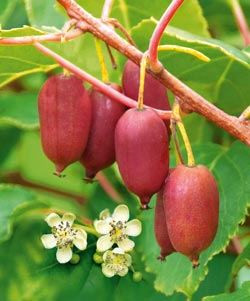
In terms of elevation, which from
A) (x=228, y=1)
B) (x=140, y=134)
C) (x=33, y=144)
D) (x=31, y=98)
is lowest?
(x=33, y=144)

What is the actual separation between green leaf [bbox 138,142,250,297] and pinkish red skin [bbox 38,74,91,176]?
22 cm

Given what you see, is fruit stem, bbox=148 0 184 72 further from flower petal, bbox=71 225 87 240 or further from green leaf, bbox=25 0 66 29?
green leaf, bbox=25 0 66 29

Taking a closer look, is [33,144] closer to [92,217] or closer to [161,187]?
[92,217]

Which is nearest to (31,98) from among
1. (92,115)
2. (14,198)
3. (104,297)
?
(14,198)

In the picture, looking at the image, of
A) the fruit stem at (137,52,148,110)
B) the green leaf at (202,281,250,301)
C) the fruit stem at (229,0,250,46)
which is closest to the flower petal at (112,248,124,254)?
the green leaf at (202,281,250,301)

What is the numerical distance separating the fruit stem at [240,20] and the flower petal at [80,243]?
1.15ft

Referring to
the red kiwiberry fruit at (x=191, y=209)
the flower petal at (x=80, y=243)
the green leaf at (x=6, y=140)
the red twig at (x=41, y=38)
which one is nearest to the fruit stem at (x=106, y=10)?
the red twig at (x=41, y=38)

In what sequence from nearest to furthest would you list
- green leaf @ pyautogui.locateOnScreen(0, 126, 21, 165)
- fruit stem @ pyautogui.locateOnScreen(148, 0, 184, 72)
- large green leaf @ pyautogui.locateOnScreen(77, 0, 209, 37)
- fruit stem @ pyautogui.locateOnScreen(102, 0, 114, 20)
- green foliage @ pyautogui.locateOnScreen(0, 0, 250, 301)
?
fruit stem @ pyautogui.locateOnScreen(148, 0, 184, 72)
fruit stem @ pyautogui.locateOnScreen(102, 0, 114, 20)
green foliage @ pyautogui.locateOnScreen(0, 0, 250, 301)
large green leaf @ pyautogui.locateOnScreen(77, 0, 209, 37)
green leaf @ pyautogui.locateOnScreen(0, 126, 21, 165)

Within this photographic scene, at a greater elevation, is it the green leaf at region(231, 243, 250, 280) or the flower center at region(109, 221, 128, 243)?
the green leaf at region(231, 243, 250, 280)

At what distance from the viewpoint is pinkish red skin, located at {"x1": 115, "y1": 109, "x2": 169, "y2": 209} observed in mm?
849

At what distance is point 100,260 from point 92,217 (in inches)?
8.0

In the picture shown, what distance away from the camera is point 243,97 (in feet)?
3.71

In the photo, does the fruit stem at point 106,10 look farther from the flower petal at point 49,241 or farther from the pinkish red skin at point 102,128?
the flower petal at point 49,241

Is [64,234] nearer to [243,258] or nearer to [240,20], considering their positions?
[243,258]
